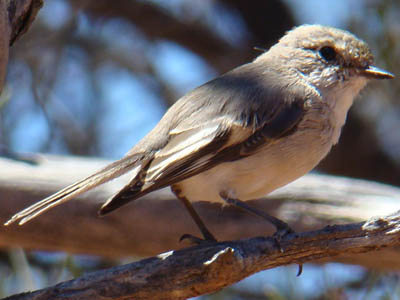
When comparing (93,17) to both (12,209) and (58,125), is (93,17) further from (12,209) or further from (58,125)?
(12,209)

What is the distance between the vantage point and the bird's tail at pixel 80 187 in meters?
2.19

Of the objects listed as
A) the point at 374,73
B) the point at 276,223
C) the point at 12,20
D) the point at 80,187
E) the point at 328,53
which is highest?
the point at 12,20

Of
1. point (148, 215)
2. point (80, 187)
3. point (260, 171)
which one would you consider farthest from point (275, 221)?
point (148, 215)

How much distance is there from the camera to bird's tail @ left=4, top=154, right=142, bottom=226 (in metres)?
2.19

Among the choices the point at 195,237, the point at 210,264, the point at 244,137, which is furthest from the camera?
the point at 195,237

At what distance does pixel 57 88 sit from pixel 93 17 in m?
0.67

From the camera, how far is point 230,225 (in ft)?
10.0

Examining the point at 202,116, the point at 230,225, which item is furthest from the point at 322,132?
the point at 230,225

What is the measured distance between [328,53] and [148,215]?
3.43 feet

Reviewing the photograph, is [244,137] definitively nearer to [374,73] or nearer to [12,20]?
[374,73]

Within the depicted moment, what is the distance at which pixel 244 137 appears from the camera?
91.8 inches

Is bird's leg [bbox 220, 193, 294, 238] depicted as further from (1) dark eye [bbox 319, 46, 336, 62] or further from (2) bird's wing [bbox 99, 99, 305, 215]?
(1) dark eye [bbox 319, 46, 336, 62]

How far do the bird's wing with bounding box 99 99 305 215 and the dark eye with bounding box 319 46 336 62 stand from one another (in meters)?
0.32

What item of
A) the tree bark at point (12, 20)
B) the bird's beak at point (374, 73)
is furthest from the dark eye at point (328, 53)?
the tree bark at point (12, 20)
